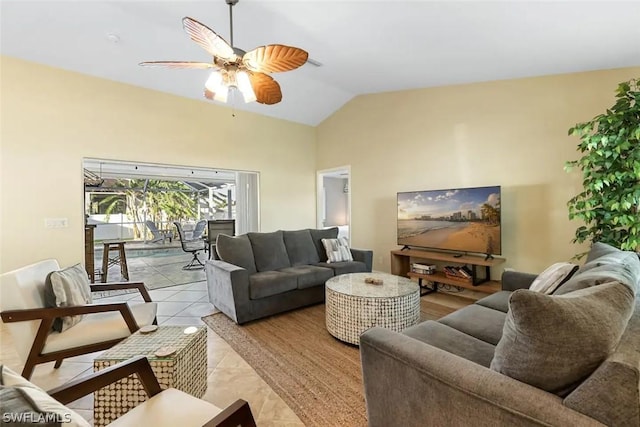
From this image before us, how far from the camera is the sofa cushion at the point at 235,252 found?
3426 millimetres

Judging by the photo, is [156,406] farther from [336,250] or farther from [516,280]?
[336,250]

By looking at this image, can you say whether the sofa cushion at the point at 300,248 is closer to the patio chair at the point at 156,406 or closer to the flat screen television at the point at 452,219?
the flat screen television at the point at 452,219

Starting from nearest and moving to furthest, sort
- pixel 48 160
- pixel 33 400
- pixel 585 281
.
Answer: pixel 33 400 < pixel 585 281 < pixel 48 160

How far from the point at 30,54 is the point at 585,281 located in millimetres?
5280

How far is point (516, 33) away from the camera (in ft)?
8.32

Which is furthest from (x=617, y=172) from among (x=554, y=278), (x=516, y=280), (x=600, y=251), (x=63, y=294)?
(x=63, y=294)

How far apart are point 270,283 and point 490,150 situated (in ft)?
11.0

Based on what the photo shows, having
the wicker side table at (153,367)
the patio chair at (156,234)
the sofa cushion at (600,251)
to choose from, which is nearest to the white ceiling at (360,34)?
the sofa cushion at (600,251)

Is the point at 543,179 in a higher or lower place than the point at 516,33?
lower

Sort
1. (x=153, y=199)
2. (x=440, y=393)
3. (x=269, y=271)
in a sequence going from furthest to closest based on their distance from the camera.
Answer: (x=153, y=199)
(x=269, y=271)
(x=440, y=393)

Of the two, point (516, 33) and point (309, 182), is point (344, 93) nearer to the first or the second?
point (309, 182)

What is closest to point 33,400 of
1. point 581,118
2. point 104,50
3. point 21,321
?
point 21,321

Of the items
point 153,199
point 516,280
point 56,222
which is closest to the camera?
point 516,280

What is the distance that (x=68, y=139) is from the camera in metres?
3.51
